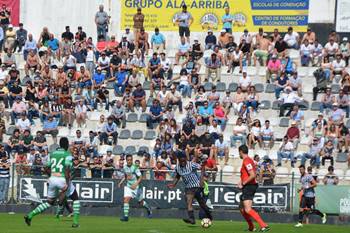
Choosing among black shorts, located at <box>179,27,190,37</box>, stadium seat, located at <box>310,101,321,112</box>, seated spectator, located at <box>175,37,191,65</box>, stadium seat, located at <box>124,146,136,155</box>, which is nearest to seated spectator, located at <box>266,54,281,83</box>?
stadium seat, located at <box>310,101,321,112</box>

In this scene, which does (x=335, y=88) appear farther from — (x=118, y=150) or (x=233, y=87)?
(x=118, y=150)

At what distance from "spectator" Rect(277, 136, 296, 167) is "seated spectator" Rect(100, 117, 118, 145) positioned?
6374mm

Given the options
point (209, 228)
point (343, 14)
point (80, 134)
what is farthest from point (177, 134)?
point (209, 228)

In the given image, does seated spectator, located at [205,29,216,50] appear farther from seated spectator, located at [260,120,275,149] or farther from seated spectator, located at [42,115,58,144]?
seated spectator, located at [42,115,58,144]

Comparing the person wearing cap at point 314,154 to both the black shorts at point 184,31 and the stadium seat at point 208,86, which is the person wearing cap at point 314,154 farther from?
the black shorts at point 184,31

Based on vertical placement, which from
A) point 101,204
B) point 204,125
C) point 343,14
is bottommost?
point 101,204

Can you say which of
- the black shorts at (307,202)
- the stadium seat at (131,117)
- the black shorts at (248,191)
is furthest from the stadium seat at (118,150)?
the black shorts at (248,191)

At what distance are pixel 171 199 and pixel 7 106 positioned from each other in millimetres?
10318

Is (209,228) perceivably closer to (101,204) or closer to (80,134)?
(101,204)

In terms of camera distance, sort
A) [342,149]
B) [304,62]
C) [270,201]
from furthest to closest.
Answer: [304,62] → [342,149] → [270,201]

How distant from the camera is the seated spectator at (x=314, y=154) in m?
38.7

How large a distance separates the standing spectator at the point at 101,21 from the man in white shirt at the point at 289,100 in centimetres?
981

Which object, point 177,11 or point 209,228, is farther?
point 177,11

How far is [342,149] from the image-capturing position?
39219 mm
